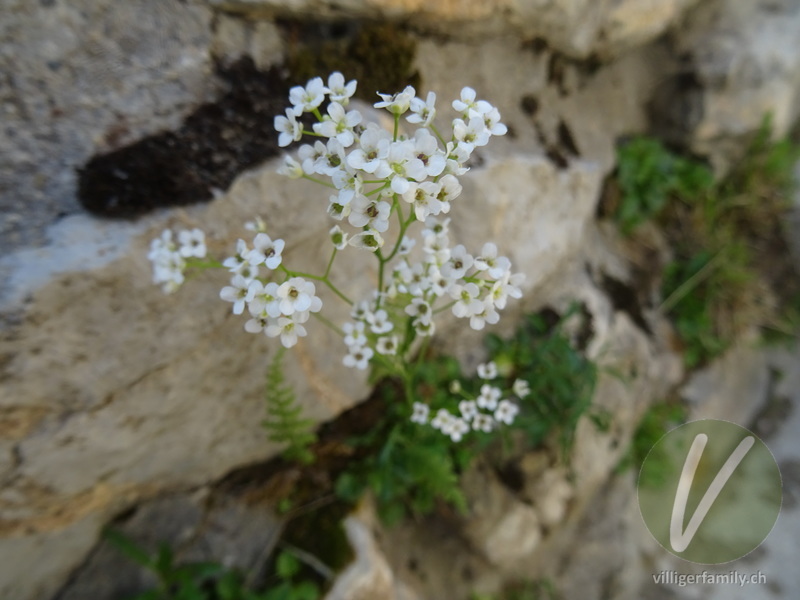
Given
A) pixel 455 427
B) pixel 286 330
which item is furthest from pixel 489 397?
pixel 286 330

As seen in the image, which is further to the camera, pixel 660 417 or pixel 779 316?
pixel 779 316

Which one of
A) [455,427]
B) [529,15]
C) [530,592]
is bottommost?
[530,592]

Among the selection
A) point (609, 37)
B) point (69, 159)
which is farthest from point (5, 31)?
point (609, 37)

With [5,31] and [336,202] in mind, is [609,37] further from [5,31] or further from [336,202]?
Answer: [5,31]

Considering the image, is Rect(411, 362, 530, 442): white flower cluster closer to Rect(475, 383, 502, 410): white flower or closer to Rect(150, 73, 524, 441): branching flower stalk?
Rect(475, 383, 502, 410): white flower

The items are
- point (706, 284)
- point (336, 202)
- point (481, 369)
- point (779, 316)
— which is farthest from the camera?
point (779, 316)

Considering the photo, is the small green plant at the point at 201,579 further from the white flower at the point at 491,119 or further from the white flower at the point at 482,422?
the white flower at the point at 491,119

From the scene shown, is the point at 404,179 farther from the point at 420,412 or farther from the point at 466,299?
the point at 420,412

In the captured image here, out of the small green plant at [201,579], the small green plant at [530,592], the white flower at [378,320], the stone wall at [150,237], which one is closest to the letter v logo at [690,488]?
the stone wall at [150,237]
